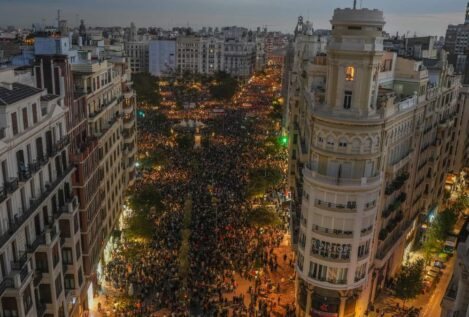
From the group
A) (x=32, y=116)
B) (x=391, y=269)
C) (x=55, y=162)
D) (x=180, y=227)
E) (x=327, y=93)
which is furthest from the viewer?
(x=180, y=227)

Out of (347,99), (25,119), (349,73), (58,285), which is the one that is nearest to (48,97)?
(25,119)

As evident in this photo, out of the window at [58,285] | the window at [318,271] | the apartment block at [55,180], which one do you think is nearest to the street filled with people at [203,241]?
the apartment block at [55,180]

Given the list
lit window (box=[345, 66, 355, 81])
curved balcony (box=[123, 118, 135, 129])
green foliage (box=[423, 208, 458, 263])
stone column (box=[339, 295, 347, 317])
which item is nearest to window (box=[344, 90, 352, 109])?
lit window (box=[345, 66, 355, 81])

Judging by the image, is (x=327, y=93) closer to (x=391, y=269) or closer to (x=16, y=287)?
(x=391, y=269)

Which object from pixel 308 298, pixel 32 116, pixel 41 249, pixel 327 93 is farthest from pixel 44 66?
pixel 308 298

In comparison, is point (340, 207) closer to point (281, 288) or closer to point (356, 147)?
point (356, 147)

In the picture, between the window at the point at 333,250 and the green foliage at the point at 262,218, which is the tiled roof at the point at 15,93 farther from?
the green foliage at the point at 262,218

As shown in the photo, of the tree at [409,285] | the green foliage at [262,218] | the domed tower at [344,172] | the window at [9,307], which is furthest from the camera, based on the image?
the green foliage at [262,218]
